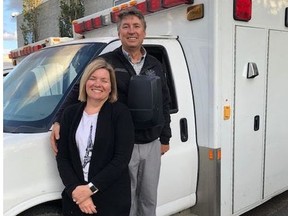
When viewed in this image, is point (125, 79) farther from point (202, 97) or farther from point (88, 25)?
point (88, 25)

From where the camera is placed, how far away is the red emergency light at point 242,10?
3482mm

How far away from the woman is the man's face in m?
0.37

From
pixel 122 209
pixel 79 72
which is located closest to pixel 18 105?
pixel 79 72

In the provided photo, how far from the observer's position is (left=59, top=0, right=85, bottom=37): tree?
1741cm

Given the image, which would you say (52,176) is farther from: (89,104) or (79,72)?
(79,72)

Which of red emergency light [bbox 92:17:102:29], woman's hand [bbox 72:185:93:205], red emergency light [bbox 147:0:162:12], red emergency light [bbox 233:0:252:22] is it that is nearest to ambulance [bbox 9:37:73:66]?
red emergency light [bbox 92:17:102:29]

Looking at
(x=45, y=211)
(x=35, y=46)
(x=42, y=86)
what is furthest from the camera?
(x=35, y=46)

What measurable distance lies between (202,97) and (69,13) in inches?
604

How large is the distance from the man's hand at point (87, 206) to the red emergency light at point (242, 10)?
85.0 inches

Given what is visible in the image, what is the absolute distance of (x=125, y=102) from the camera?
2.57 m

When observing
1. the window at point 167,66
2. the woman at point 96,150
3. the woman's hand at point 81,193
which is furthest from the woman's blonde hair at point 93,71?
the window at point 167,66

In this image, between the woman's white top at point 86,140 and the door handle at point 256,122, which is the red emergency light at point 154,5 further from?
the woman's white top at point 86,140

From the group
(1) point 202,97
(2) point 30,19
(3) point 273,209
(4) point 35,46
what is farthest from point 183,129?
(2) point 30,19

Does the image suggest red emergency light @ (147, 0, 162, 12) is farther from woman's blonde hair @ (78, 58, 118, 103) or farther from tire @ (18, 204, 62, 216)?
tire @ (18, 204, 62, 216)
